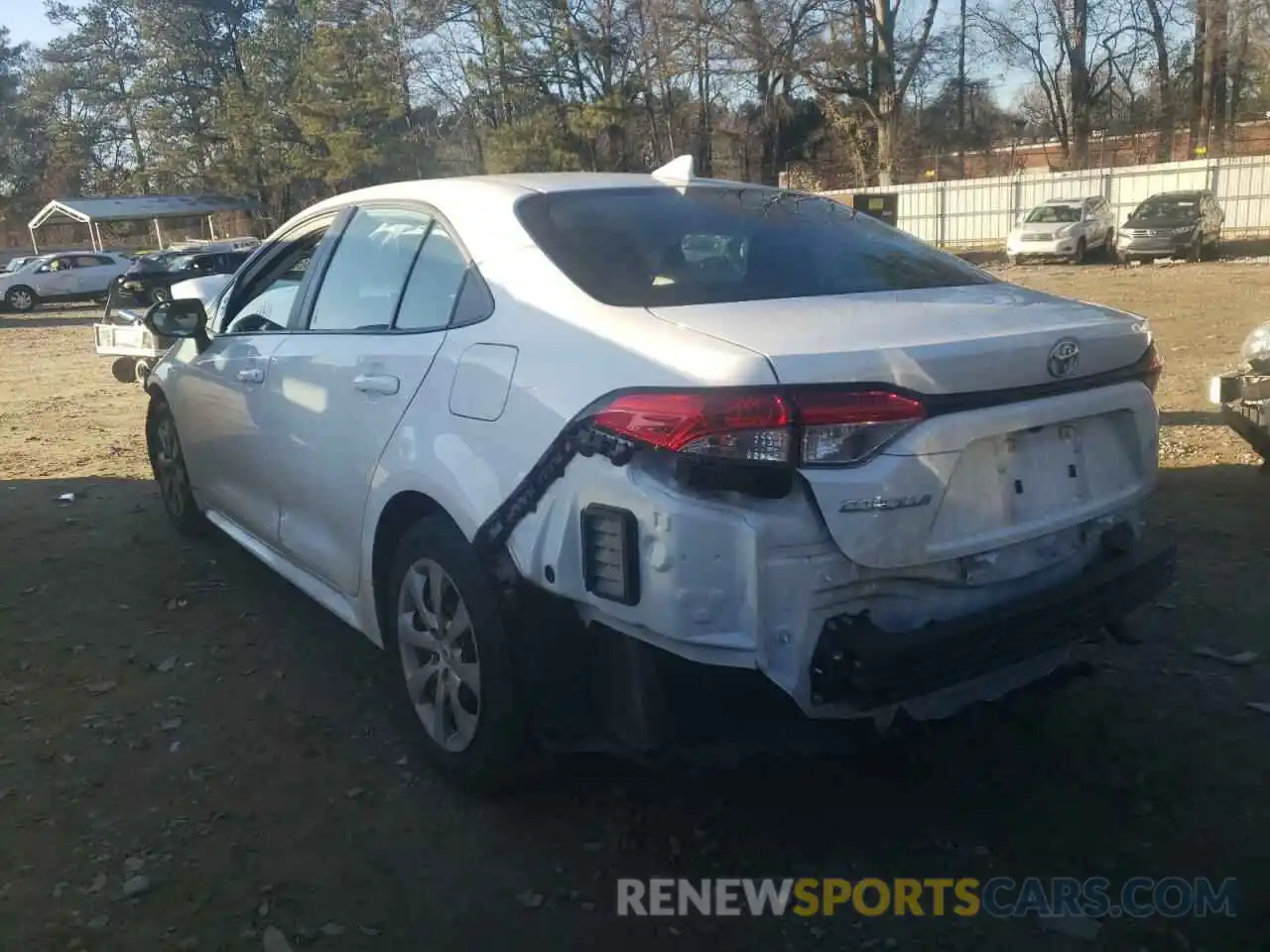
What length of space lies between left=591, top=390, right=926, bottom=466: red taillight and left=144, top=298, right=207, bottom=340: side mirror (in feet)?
10.1

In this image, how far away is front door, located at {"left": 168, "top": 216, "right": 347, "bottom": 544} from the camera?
14.2ft

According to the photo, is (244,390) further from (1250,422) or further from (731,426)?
(1250,422)

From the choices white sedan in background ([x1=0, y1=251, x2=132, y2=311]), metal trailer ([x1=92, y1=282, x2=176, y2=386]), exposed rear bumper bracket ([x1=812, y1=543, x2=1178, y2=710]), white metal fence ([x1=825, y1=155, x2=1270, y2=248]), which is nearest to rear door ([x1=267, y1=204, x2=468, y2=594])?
exposed rear bumper bracket ([x1=812, y1=543, x2=1178, y2=710])

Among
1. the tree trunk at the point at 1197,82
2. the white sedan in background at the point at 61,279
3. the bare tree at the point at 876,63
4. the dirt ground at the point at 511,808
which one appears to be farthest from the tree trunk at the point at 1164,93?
the dirt ground at the point at 511,808

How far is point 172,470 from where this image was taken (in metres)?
5.74

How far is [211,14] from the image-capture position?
5038 cm

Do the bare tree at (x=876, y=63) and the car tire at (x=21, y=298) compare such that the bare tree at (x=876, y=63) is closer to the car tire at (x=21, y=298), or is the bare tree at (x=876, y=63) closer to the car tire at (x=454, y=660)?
the car tire at (x=21, y=298)

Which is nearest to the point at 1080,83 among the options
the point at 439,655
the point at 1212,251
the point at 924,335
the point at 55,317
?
the point at 1212,251

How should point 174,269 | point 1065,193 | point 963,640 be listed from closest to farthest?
point 963,640 → point 174,269 → point 1065,193

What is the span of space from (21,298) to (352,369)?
1101 inches

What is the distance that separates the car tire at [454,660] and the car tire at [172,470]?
249cm

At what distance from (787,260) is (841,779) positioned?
4.98 ft

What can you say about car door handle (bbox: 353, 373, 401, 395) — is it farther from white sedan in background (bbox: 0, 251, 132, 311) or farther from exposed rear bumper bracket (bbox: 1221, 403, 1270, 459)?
white sedan in background (bbox: 0, 251, 132, 311)

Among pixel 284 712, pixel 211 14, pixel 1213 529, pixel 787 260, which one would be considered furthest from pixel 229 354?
pixel 211 14
